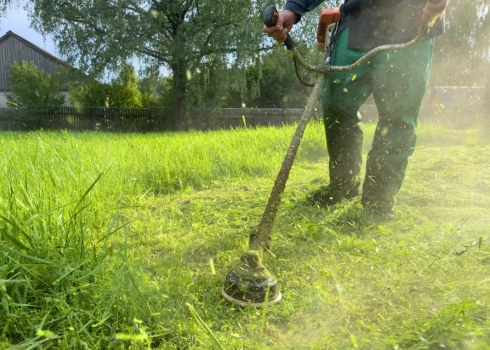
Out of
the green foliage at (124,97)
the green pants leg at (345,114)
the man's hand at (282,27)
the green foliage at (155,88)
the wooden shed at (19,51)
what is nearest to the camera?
the man's hand at (282,27)

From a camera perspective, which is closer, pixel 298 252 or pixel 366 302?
pixel 366 302

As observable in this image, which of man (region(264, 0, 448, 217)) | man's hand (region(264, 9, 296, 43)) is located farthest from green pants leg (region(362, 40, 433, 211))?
man's hand (region(264, 9, 296, 43))

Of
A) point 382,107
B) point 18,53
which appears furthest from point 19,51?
point 382,107

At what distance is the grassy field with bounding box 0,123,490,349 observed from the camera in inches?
45.2

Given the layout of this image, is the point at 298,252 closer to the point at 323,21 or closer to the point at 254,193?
the point at 254,193

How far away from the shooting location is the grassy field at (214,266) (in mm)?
1148

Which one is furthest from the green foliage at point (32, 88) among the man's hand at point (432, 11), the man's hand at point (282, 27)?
the man's hand at point (432, 11)

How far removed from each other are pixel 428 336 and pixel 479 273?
628 mm

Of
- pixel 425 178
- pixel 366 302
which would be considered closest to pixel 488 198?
pixel 425 178

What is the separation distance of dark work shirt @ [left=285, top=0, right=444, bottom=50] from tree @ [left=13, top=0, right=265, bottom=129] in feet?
34.5

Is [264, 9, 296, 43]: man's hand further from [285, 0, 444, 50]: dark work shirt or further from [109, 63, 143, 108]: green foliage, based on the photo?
[109, 63, 143, 108]: green foliage

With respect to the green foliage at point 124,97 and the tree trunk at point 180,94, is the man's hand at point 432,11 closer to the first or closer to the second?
the tree trunk at point 180,94

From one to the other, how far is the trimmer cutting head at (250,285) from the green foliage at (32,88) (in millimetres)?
17453

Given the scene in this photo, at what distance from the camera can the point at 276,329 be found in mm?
1310
